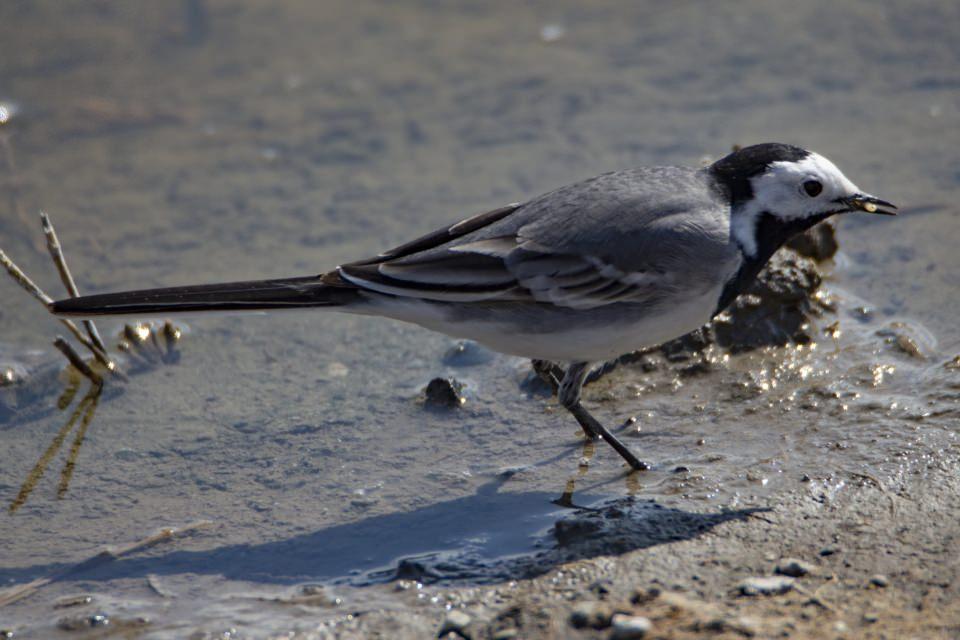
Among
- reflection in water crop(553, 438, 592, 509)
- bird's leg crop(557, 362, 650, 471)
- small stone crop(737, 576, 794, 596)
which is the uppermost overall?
bird's leg crop(557, 362, 650, 471)

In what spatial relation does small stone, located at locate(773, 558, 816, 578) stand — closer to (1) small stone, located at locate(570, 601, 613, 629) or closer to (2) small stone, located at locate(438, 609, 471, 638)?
(1) small stone, located at locate(570, 601, 613, 629)

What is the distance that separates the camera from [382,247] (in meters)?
8.27

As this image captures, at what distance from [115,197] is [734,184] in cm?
548

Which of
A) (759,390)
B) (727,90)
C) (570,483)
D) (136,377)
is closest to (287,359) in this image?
(136,377)

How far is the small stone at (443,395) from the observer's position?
6473mm

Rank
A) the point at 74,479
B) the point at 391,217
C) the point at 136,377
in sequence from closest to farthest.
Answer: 1. the point at 74,479
2. the point at 136,377
3. the point at 391,217

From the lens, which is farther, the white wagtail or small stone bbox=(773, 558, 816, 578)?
the white wagtail

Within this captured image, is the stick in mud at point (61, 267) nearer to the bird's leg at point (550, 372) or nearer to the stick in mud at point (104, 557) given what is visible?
the stick in mud at point (104, 557)

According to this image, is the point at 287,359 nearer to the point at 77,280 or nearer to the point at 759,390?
the point at 77,280

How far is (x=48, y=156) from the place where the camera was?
979cm

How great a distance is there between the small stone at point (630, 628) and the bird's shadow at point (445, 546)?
2.45 feet

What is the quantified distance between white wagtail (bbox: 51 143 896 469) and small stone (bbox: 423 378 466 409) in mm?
849

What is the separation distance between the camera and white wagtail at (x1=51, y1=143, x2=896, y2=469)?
540 cm

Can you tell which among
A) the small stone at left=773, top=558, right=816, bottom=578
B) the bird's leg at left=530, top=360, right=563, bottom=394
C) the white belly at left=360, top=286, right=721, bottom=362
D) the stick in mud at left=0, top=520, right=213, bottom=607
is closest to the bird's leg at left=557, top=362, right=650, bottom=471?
the white belly at left=360, top=286, right=721, bottom=362
